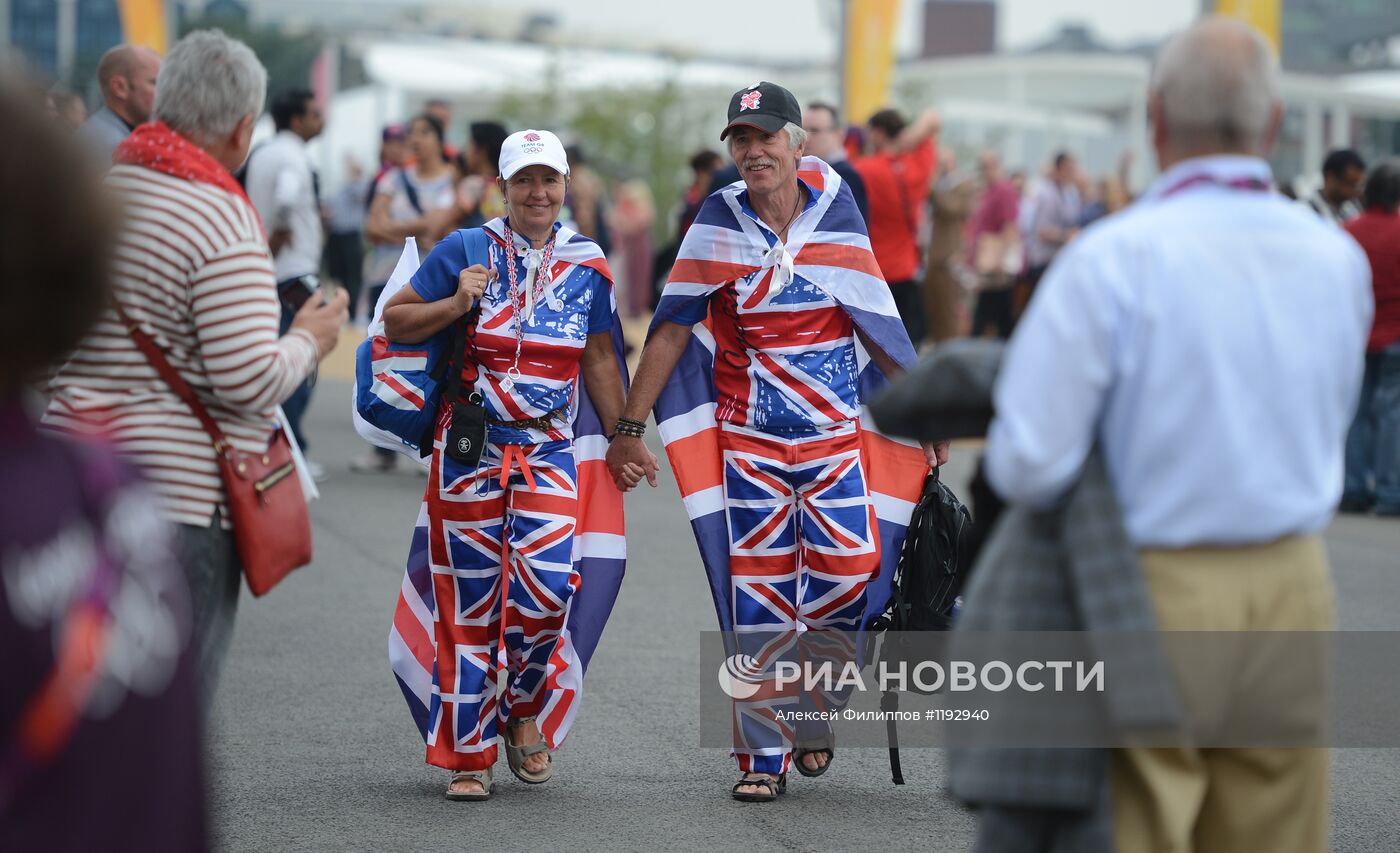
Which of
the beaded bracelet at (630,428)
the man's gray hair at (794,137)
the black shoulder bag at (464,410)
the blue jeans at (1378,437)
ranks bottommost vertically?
the blue jeans at (1378,437)

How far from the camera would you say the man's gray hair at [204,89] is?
394 cm

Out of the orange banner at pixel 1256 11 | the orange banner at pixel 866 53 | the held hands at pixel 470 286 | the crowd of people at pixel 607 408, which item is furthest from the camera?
the orange banner at pixel 866 53

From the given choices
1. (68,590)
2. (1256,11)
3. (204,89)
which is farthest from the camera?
(1256,11)

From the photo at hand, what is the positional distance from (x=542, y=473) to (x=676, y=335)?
622 millimetres

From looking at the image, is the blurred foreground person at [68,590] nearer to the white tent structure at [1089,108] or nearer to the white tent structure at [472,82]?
the white tent structure at [1089,108]

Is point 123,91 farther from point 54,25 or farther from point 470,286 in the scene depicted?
point 54,25

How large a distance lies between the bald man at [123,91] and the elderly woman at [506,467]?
2.41 metres

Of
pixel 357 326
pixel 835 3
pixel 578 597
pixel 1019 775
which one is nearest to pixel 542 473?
pixel 578 597

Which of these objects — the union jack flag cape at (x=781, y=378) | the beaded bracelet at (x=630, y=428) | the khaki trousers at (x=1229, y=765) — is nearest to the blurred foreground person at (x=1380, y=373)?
the union jack flag cape at (x=781, y=378)

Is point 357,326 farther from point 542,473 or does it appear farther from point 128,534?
point 128,534

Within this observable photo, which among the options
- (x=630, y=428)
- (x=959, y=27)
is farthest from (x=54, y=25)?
(x=630, y=428)

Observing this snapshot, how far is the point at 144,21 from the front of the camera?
55.0 feet

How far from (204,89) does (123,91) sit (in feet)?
12.8

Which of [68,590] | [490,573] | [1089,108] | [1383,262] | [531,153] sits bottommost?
[1089,108]
